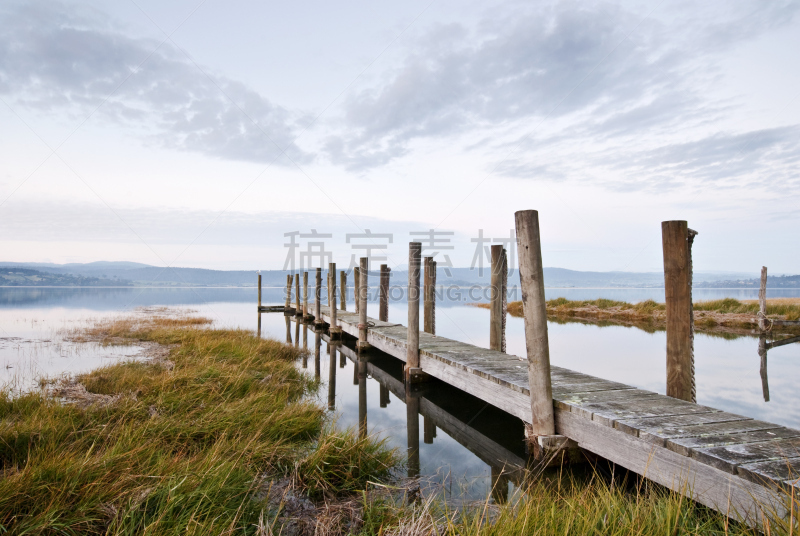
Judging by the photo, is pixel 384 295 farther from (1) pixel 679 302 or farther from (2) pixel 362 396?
(1) pixel 679 302

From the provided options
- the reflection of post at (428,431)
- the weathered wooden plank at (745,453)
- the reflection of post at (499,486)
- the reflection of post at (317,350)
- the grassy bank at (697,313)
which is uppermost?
the weathered wooden plank at (745,453)

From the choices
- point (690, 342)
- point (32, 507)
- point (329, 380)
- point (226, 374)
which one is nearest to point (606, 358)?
point (329, 380)

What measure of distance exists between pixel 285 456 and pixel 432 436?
→ 2.72 meters

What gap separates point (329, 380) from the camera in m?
10.2

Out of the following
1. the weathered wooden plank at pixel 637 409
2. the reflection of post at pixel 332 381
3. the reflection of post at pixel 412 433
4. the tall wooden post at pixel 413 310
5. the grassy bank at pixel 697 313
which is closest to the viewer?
the weathered wooden plank at pixel 637 409

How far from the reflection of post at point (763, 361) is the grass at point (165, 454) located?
910cm

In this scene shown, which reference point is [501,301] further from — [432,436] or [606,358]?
[606,358]

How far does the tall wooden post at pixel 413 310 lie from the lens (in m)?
8.55

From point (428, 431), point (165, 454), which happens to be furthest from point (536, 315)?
point (165, 454)

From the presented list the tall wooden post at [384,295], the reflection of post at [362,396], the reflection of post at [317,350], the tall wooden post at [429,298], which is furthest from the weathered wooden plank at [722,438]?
the tall wooden post at [384,295]

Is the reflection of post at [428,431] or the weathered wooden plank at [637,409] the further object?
the reflection of post at [428,431]

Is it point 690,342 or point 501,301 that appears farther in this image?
point 501,301

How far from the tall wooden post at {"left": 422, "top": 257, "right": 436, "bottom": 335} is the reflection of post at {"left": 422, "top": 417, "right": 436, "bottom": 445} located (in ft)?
15.3

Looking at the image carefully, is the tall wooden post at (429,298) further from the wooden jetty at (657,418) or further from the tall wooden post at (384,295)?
the tall wooden post at (384,295)
